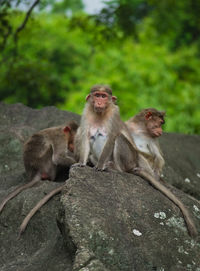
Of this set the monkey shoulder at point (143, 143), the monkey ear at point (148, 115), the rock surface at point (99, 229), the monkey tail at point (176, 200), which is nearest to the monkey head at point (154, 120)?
the monkey ear at point (148, 115)

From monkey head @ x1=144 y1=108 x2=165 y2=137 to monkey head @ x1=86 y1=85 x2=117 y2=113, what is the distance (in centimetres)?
82

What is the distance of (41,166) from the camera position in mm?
6926

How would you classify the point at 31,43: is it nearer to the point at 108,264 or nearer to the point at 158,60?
the point at 158,60

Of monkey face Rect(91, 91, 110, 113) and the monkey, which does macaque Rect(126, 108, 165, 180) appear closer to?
the monkey

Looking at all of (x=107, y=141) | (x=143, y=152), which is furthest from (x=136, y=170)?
(x=143, y=152)

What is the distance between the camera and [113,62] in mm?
16656

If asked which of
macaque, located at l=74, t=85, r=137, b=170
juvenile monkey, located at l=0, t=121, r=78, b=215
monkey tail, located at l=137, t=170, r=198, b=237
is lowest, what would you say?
juvenile monkey, located at l=0, t=121, r=78, b=215

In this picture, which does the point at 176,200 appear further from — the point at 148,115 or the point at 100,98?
the point at 148,115

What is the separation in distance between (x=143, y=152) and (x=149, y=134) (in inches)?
11.0

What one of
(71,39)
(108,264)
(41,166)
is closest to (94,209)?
(108,264)

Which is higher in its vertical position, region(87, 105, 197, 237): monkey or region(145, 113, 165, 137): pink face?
region(145, 113, 165, 137): pink face

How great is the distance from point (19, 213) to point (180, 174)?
10.5 ft

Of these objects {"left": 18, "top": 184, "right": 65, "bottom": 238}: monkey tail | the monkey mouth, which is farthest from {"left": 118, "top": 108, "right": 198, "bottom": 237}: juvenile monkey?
{"left": 18, "top": 184, "right": 65, "bottom": 238}: monkey tail

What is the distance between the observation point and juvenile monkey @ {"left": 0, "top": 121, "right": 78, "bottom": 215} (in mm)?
6840
